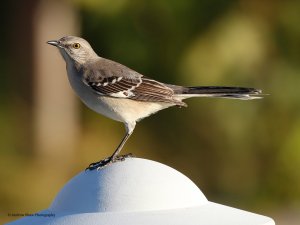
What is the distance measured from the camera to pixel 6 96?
15758 millimetres

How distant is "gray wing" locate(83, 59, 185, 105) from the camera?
7363 millimetres

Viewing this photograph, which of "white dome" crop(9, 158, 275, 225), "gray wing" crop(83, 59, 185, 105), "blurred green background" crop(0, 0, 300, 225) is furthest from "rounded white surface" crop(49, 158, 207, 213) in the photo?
"blurred green background" crop(0, 0, 300, 225)

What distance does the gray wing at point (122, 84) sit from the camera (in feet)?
24.2

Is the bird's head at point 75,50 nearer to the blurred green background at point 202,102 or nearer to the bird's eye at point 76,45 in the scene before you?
the bird's eye at point 76,45

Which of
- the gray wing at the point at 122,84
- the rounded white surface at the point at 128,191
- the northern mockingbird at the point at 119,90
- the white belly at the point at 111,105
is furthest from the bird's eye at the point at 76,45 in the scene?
the rounded white surface at the point at 128,191

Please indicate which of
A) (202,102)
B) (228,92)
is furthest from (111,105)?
(202,102)

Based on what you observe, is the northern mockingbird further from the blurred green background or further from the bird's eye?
the blurred green background

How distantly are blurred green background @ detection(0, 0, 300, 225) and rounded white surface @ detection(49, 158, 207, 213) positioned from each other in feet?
33.5

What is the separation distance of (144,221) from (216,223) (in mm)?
399

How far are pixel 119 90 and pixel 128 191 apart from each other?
3019 mm

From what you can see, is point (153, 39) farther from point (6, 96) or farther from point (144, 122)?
point (6, 96)

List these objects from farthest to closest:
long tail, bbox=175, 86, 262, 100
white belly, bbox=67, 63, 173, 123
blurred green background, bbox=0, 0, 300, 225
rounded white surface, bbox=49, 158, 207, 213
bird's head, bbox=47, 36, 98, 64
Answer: blurred green background, bbox=0, 0, 300, 225 < bird's head, bbox=47, 36, 98, 64 < long tail, bbox=175, 86, 262, 100 < white belly, bbox=67, 63, 173, 123 < rounded white surface, bbox=49, 158, 207, 213

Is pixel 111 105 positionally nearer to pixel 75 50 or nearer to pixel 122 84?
pixel 122 84

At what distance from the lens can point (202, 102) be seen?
51.8 feet
